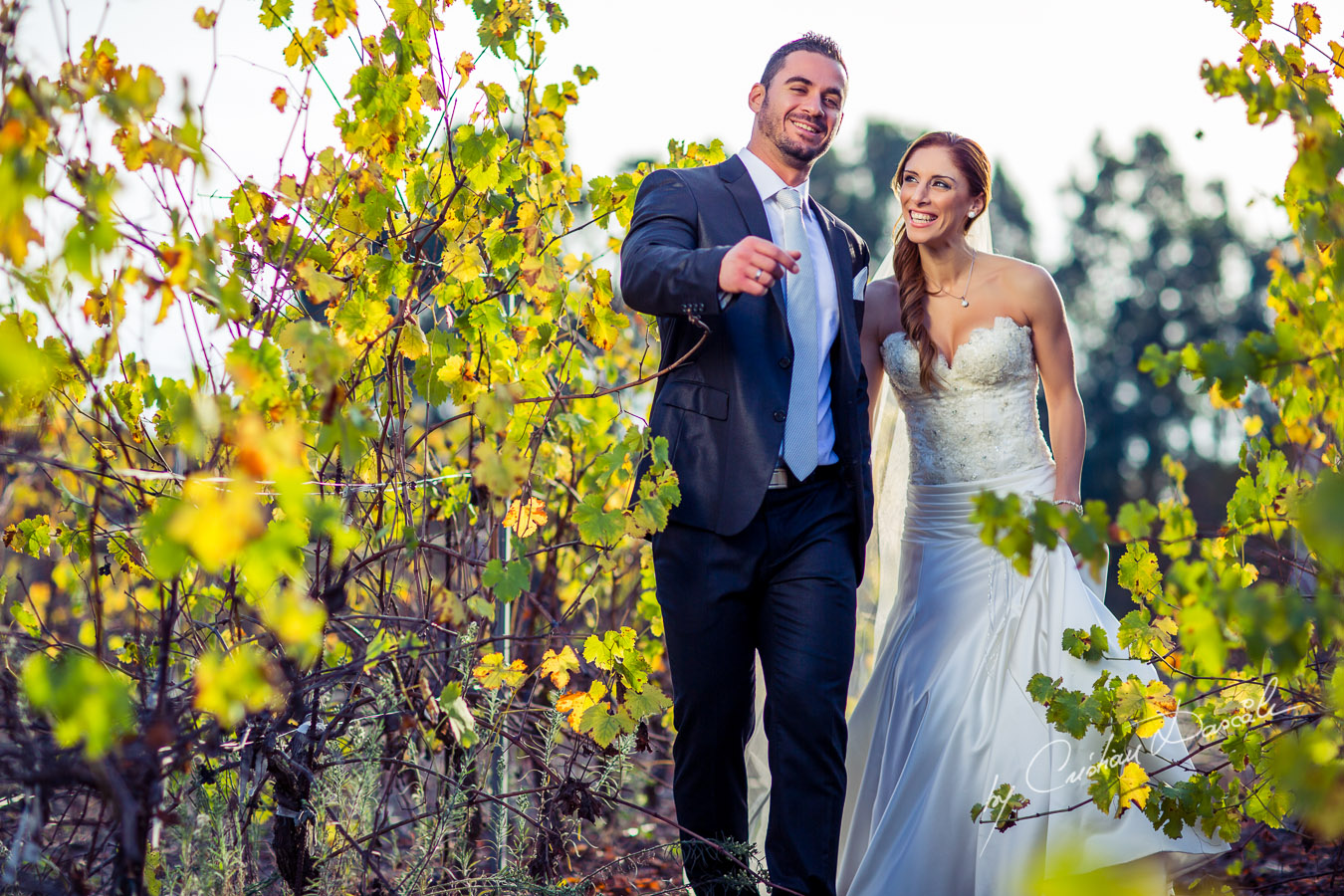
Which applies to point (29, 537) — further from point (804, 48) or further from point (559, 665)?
point (804, 48)

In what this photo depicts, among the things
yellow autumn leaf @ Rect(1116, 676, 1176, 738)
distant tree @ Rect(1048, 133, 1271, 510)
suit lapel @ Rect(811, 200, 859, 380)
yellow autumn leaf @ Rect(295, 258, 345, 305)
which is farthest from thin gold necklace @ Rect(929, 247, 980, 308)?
distant tree @ Rect(1048, 133, 1271, 510)

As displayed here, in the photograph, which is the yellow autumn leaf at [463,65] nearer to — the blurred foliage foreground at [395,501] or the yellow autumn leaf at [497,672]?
the blurred foliage foreground at [395,501]

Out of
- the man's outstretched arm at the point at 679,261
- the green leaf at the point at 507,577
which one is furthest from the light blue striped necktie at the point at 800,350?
the green leaf at the point at 507,577

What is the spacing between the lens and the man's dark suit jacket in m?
2.90

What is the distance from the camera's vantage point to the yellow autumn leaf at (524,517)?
2.96m

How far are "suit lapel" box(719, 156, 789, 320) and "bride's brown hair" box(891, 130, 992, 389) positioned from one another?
3.05 feet

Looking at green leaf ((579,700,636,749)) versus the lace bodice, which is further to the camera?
the lace bodice

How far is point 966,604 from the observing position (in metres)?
3.79

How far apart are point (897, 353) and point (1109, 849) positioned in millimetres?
1628

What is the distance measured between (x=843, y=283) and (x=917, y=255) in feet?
3.24

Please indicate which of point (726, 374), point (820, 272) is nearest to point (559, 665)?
point (726, 374)

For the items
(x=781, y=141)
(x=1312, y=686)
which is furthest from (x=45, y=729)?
(x=1312, y=686)

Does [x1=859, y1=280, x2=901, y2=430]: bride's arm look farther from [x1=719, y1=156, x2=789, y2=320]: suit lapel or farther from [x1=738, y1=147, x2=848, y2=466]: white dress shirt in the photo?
[x1=719, y1=156, x2=789, y2=320]: suit lapel

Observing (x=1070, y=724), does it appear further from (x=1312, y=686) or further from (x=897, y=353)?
(x=897, y=353)
